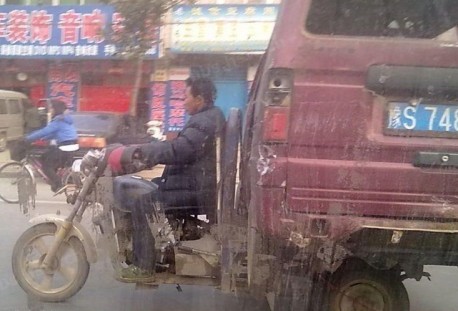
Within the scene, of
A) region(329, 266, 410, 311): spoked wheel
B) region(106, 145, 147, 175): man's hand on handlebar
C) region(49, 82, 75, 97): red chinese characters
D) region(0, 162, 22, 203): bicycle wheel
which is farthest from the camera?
region(49, 82, 75, 97): red chinese characters

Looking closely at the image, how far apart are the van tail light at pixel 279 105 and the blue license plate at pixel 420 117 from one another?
0.45m

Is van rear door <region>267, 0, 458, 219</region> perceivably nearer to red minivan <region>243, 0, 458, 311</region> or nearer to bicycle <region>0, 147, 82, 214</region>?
red minivan <region>243, 0, 458, 311</region>

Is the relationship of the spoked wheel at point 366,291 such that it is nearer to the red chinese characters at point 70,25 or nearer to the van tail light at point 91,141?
the van tail light at point 91,141

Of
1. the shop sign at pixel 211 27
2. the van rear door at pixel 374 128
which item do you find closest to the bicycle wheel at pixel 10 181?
the shop sign at pixel 211 27

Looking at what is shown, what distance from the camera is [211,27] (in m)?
10.6

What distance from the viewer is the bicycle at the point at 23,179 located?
5726 mm

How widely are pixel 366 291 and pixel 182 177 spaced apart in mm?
1233

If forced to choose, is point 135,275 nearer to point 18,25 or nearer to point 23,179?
point 23,179

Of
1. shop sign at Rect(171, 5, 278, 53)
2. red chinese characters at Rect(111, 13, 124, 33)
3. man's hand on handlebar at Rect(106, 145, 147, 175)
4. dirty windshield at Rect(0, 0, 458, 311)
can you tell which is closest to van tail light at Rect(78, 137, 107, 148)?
red chinese characters at Rect(111, 13, 124, 33)

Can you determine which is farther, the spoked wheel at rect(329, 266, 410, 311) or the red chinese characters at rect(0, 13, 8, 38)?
the red chinese characters at rect(0, 13, 8, 38)

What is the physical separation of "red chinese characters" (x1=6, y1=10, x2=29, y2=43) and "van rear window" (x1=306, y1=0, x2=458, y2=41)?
34.3 ft

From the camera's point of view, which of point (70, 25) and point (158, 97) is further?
point (70, 25)

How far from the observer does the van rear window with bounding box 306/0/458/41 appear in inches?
113

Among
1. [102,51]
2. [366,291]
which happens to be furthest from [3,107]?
[366,291]
